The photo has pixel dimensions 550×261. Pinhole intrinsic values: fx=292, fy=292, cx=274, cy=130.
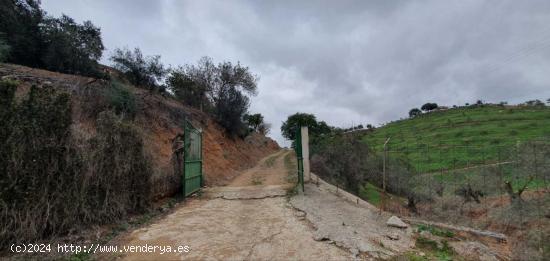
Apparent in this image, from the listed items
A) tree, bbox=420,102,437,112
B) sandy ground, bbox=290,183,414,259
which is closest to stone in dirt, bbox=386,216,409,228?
sandy ground, bbox=290,183,414,259

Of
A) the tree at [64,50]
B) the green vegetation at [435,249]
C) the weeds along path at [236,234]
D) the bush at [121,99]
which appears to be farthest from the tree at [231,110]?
the green vegetation at [435,249]

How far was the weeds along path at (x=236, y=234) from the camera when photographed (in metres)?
4.21

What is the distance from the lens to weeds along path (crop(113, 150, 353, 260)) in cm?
→ 421

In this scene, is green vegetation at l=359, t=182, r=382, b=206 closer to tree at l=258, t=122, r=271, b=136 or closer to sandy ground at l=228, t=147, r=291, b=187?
sandy ground at l=228, t=147, r=291, b=187

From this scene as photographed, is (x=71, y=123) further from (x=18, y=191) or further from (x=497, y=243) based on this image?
(x=497, y=243)

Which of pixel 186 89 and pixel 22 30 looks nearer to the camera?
pixel 22 30

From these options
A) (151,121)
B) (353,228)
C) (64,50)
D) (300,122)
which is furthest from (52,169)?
(300,122)

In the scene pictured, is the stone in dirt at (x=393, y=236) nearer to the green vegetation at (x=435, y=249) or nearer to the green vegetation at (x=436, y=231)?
the green vegetation at (x=435, y=249)

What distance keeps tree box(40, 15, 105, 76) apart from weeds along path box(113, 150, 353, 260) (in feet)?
38.8

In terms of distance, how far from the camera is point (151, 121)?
13.1 metres

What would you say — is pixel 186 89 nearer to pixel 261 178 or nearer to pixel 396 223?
pixel 261 178

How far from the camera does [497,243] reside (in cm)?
577

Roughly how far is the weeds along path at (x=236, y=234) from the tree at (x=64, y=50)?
38.8 feet

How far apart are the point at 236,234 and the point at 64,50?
49.0ft
